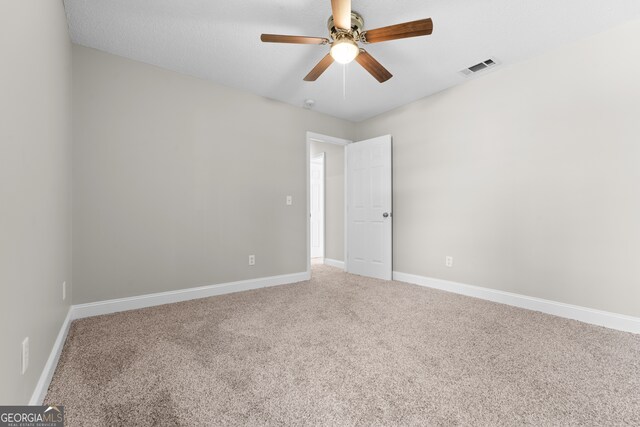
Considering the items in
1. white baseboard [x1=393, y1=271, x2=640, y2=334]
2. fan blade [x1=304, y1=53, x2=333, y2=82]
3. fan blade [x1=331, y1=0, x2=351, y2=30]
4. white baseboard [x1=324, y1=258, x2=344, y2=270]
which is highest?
fan blade [x1=331, y1=0, x2=351, y2=30]

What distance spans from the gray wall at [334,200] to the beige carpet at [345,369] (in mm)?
2438

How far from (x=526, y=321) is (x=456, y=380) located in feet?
4.61

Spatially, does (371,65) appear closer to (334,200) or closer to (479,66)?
(479,66)

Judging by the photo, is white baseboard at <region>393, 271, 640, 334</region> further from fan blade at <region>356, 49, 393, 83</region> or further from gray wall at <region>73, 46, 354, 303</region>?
fan blade at <region>356, 49, 393, 83</region>

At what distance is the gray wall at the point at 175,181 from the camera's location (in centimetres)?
269

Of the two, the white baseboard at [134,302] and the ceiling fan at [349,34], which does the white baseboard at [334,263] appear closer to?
the white baseboard at [134,302]

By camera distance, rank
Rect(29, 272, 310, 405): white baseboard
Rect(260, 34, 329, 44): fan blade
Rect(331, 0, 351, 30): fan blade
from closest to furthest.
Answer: Rect(29, 272, 310, 405): white baseboard
Rect(331, 0, 351, 30): fan blade
Rect(260, 34, 329, 44): fan blade

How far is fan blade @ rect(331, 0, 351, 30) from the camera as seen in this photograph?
178 centimetres

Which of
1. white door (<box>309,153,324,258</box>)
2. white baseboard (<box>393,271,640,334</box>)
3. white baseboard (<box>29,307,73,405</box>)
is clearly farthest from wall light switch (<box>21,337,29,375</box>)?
white door (<box>309,153,324,258</box>)

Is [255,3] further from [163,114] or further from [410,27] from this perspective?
[163,114]

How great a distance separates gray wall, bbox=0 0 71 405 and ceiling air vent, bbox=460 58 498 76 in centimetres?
351

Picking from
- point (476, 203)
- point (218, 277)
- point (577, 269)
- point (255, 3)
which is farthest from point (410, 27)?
point (218, 277)

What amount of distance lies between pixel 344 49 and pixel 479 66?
179cm

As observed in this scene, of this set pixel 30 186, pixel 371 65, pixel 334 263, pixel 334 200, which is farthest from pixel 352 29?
pixel 334 263
